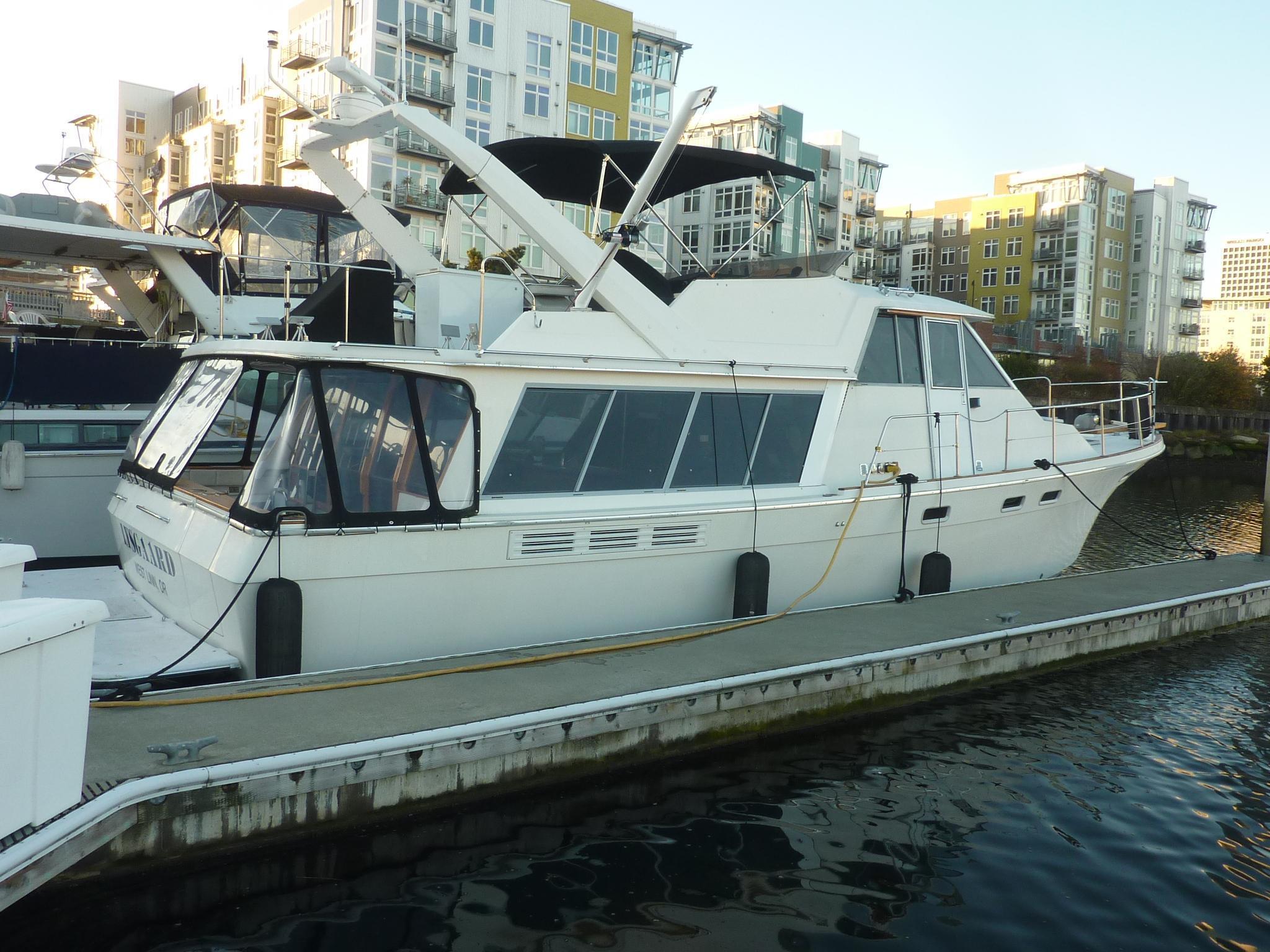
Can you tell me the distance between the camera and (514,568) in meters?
7.11

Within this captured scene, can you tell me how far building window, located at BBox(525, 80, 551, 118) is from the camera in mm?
38719

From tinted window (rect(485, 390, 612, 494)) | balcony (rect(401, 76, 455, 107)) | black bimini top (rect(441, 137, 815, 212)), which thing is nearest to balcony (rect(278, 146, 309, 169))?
balcony (rect(401, 76, 455, 107))

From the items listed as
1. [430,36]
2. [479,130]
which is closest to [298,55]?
[430,36]

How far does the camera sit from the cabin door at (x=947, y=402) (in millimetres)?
9680

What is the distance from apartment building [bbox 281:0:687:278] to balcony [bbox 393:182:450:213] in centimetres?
4

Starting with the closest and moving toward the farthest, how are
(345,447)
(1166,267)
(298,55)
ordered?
(345,447)
(298,55)
(1166,267)

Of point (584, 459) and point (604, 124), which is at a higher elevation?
point (604, 124)

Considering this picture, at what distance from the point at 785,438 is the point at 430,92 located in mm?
32059

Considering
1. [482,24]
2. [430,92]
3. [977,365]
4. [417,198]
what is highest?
[482,24]

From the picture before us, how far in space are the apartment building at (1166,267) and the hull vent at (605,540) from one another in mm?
64510

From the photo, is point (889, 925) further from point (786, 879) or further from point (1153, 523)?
point (1153, 523)

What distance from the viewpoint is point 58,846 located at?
14.0 ft

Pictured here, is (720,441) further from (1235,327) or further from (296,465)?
(1235,327)

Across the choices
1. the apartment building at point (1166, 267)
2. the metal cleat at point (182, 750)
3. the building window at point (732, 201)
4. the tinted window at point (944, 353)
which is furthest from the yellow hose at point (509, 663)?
the apartment building at point (1166, 267)
